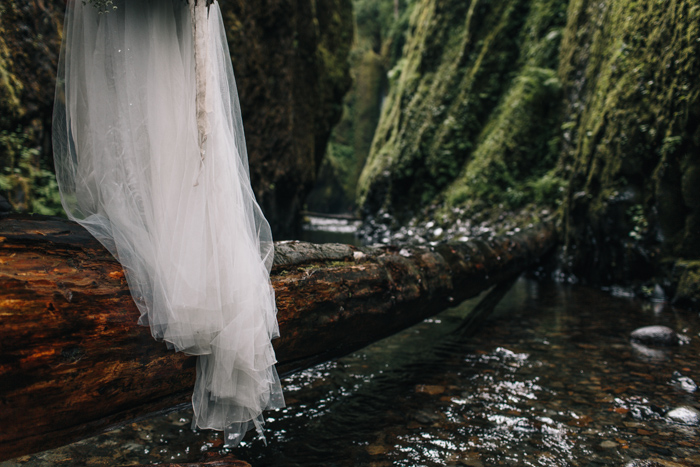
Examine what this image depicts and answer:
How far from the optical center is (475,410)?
8.70 ft

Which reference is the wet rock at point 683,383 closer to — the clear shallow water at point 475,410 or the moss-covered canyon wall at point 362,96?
the clear shallow water at point 475,410

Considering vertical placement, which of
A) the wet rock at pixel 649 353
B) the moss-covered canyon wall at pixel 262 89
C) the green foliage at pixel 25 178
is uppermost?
the moss-covered canyon wall at pixel 262 89

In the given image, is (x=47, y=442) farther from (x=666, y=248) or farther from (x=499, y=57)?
(x=499, y=57)

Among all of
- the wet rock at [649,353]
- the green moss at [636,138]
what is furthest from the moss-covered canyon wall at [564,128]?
the wet rock at [649,353]

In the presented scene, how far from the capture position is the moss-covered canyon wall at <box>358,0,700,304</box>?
482cm

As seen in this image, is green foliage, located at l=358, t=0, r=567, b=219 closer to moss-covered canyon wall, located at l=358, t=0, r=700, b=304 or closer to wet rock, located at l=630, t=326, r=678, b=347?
moss-covered canyon wall, located at l=358, t=0, r=700, b=304

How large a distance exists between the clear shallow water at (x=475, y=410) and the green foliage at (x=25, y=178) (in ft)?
12.2

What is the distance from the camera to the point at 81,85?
1936mm

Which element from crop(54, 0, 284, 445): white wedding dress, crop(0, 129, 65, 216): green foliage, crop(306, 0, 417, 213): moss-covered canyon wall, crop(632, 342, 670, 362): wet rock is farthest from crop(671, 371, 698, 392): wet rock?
crop(306, 0, 417, 213): moss-covered canyon wall

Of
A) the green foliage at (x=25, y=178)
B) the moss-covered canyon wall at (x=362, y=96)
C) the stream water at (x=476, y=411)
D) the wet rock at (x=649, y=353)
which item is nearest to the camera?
the stream water at (x=476, y=411)

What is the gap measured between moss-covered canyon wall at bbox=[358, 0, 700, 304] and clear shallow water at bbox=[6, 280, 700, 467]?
1818 millimetres

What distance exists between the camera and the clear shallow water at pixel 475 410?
2107 millimetres

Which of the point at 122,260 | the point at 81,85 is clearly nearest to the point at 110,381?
the point at 122,260

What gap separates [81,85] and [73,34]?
0.80 ft
